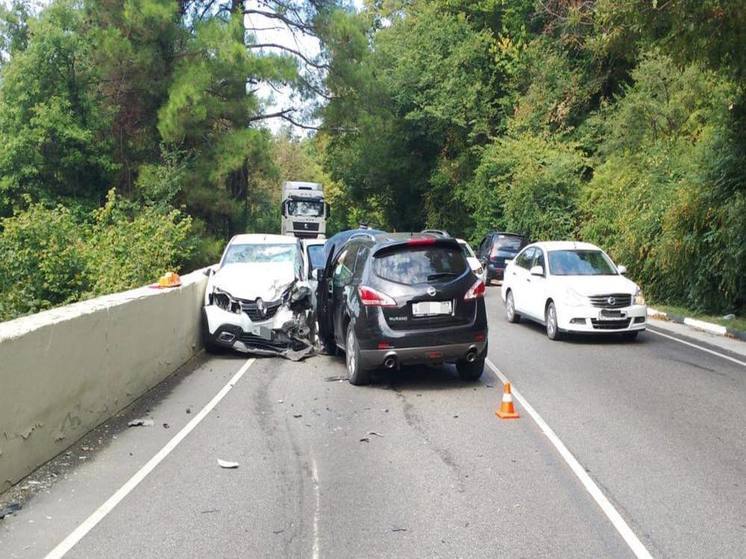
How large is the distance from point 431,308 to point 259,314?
11.7 feet

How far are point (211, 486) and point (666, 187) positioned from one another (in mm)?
16921

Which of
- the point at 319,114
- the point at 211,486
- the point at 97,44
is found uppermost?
the point at 97,44

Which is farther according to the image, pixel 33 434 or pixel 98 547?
pixel 33 434

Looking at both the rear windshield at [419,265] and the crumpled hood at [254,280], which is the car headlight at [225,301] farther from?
the rear windshield at [419,265]

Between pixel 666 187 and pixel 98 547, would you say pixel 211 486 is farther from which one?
pixel 666 187

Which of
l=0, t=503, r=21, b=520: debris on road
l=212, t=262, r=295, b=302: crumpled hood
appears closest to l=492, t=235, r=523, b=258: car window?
l=212, t=262, r=295, b=302: crumpled hood

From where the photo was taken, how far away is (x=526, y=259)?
52.6 feet

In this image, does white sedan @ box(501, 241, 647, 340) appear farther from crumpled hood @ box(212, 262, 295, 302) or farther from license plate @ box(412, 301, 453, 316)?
crumpled hood @ box(212, 262, 295, 302)

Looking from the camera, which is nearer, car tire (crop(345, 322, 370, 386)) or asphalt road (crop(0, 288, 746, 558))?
asphalt road (crop(0, 288, 746, 558))

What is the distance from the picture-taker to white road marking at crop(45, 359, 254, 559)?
4.83 m

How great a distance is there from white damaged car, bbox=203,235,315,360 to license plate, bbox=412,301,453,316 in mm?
3136

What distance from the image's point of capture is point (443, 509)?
5.36m

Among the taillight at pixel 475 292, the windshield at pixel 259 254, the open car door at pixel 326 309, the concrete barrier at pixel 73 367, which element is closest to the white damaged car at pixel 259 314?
the open car door at pixel 326 309

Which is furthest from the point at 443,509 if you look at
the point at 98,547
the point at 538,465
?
the point at 98,547
